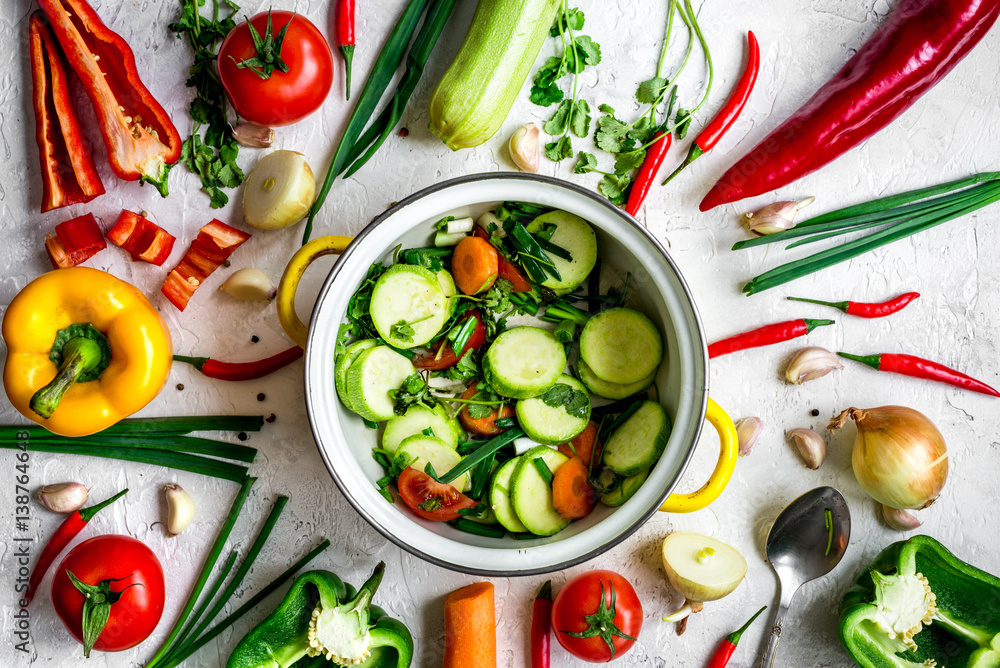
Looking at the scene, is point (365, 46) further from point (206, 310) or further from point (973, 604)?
point (973, 604)

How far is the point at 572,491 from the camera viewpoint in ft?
5.50

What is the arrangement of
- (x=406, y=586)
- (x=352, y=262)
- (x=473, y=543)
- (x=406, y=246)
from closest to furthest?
(x=352, y=262), (x=473, y=543), (x=406, y=246), (x=406, y=586)

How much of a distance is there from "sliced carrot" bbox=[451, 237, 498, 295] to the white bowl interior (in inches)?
5.9

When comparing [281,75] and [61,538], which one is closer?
[281,75]

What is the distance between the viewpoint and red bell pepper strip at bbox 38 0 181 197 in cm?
170

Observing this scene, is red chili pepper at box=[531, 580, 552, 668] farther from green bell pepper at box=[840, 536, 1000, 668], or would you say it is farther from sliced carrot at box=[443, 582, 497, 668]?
green bell pepper at box=[840, 536, 1000, 668]

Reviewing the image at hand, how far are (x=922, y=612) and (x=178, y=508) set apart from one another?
1.99 meters

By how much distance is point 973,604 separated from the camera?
1779 millimetres

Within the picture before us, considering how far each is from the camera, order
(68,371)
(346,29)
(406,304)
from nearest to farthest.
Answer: (68,371) < (406,304) < (346,29)

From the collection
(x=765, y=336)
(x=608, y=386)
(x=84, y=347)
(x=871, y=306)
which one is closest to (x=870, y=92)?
(x=871, y=306)

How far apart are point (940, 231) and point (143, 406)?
7.40 feet

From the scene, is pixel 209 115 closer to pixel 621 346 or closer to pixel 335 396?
pixel 335 396

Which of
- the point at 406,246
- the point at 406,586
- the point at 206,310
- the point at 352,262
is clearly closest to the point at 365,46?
the point at 406,246

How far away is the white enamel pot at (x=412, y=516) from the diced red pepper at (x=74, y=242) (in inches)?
31.5
